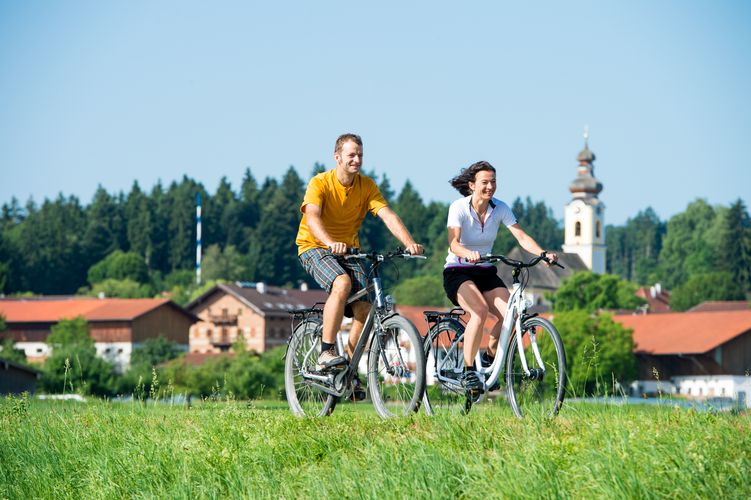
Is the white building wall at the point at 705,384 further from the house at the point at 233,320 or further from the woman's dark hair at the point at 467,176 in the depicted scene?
the woman's dark hair at the point at 467,176

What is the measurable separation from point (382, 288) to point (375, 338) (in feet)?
1.28

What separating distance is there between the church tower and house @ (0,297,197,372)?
68509 millimetres

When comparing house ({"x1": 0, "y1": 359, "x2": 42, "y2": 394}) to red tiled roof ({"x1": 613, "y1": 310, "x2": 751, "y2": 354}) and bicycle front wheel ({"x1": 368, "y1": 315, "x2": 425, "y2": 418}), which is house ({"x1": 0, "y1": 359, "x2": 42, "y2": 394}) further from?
bicycle front wheel ({"x1": 368, "y1": 315, "x2": 425, "y2": 418})

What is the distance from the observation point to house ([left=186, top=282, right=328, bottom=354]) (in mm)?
122312

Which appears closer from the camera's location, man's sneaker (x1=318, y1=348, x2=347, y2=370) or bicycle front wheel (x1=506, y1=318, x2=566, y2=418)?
bicycle front wheel (x1=506, y1=318, x2=566, y2=418)

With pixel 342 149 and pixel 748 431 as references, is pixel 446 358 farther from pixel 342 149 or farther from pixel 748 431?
pixel 748 431

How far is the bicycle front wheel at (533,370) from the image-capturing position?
31.2 ft

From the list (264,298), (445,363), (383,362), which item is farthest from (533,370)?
(264,298)

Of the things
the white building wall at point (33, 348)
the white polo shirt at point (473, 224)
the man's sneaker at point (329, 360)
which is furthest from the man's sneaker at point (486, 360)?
the white building wall at point (33, 348)

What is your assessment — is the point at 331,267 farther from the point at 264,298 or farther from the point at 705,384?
the point at 264,298

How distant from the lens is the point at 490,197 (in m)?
10.2

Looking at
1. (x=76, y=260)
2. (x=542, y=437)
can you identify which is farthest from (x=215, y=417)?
(x=76, y=260)

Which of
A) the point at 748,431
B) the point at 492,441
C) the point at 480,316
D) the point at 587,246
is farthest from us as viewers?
the point at 587,246

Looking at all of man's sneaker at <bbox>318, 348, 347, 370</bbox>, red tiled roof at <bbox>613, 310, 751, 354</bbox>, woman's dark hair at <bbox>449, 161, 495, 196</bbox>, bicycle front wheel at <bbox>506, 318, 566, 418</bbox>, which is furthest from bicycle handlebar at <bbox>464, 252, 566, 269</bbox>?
red tiled roof at <bbox>613, 310, 751, 354</bbox>
